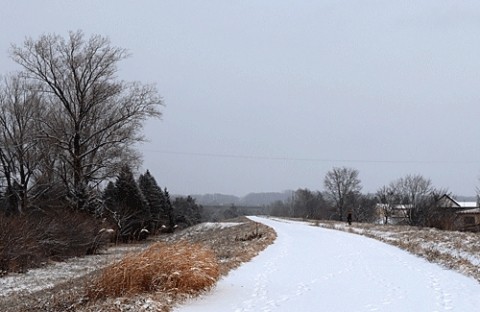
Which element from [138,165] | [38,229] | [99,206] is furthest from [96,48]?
[38,229]

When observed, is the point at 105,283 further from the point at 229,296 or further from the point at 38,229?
the point at 38,229

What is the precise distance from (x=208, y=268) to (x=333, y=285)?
9.51ft

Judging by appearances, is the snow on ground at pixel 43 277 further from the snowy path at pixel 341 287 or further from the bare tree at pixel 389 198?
the bare tree at pixel 389 198

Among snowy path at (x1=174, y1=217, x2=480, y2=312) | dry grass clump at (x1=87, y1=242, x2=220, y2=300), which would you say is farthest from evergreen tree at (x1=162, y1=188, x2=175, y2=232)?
dry grass clump at (x1=87, y1=242, x2=220, y2=300)

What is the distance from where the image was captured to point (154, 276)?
912 centimetres

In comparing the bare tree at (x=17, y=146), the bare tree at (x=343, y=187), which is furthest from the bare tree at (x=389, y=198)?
the bare tree at (x=17, y=146)

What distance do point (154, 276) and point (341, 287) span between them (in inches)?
162

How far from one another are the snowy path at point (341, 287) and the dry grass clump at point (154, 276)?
0.39 m

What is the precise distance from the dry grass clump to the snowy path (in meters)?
0.39

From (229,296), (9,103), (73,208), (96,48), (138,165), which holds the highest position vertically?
(96,48)

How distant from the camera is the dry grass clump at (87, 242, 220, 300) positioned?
887cm

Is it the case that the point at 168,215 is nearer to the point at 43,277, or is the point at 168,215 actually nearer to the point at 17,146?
the point at 17,146

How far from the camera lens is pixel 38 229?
24.2 metres

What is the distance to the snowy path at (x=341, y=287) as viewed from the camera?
8.48 metres
